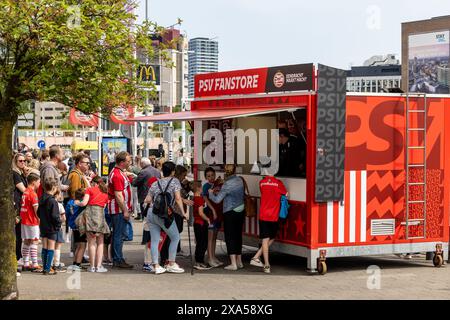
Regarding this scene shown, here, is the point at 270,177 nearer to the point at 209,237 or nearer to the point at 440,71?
the point at 209,237

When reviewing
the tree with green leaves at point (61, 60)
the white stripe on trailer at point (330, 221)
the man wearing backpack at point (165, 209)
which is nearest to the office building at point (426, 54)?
the white stripe on trailer at point (330, 221)

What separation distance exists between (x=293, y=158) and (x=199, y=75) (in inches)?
125

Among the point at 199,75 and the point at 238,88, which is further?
the point at 199,75

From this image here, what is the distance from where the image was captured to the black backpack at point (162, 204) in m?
12.9

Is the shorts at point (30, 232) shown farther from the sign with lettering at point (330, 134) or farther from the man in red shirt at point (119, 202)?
the sign with lettering at point (330, 134)

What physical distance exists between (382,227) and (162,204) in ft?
11.6

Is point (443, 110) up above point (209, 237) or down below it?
above

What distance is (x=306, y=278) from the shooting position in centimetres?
1289

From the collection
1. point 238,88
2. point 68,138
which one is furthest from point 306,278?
point 68,138

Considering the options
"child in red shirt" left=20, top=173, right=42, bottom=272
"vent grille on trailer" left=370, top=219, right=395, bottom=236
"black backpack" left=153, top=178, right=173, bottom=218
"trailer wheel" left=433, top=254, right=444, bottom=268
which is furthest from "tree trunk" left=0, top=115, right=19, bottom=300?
"trailer wheel" left=433, top=254, right=444, bottom=268

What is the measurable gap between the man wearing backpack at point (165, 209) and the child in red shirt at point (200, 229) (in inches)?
25.5

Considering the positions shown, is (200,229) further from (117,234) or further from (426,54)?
(426,54)

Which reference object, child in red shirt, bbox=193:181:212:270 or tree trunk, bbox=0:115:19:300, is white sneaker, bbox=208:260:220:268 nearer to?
child in red shirt, bbox=193:181:212:270

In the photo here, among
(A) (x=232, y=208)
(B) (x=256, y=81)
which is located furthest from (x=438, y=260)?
(B) (x=256, y=81)
